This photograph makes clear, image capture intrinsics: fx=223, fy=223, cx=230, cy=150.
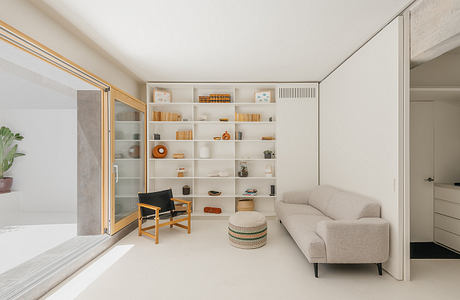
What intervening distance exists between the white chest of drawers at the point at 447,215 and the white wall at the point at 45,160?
713 centimetres

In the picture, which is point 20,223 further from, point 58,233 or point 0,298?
point 0,298

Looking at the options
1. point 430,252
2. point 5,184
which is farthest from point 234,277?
point 5,184

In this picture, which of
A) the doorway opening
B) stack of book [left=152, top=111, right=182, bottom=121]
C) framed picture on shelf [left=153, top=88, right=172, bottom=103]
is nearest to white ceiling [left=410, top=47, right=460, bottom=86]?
the doorway opening

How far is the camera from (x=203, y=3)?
228 centimetres

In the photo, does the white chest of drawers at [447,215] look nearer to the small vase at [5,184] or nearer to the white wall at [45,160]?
the white wall at [45,160]

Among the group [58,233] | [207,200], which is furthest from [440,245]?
[58,233]

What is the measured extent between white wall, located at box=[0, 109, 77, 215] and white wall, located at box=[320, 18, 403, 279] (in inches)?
235

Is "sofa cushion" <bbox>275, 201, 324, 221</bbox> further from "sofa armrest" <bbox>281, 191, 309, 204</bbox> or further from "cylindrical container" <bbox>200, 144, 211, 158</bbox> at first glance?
"cylindrical container" <bbox>200, 144, 211, 158</bbox>

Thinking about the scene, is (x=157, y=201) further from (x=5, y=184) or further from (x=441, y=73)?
(x=441, y=73)

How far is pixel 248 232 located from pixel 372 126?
7.36ft

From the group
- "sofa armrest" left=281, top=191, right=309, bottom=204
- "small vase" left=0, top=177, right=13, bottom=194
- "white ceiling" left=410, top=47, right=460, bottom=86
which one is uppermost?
"white ceiling" left=410, top=47, right=460, bottom=86

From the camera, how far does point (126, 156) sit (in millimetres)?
4133

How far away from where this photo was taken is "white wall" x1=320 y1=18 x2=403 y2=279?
2.52m

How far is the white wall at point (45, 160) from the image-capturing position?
212 inches
